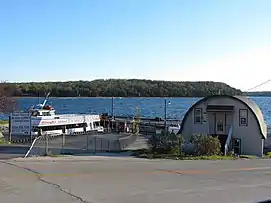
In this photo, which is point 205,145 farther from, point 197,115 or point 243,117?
point 197,115

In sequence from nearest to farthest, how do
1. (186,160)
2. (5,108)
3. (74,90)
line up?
(186,160) → (5,108) → (74,90)

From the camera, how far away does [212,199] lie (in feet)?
47.1

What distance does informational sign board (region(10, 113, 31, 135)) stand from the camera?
38.1 meters

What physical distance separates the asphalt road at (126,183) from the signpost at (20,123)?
527 inches

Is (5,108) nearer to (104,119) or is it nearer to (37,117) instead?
(37,117)

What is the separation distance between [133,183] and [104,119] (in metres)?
49.0

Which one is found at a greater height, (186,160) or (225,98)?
(225,98)

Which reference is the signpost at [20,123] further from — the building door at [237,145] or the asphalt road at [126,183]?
the building door at [237,145]

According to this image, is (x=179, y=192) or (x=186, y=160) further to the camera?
(x=186, y=160)

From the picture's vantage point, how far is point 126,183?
58.0ft

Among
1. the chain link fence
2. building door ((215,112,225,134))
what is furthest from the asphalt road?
building door ((215,112,225,134))

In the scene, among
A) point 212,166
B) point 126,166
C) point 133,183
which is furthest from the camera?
point 212,166

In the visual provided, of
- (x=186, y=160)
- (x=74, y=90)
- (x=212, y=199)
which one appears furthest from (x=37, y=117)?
(x=74, y=90)

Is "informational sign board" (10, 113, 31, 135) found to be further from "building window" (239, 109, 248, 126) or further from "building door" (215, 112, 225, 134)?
"building window" (239, 109, 248, 126)
